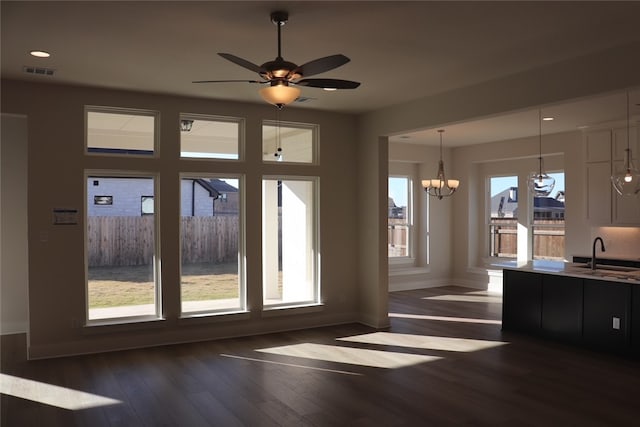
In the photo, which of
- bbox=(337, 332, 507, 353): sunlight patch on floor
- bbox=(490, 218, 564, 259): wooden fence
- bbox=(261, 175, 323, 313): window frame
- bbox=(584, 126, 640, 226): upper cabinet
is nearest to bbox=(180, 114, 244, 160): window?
bbox=(261, 175, 323, 313): window frame

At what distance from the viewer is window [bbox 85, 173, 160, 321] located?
18.9 feet

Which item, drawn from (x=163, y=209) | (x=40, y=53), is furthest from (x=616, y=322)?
(x=40, y=53)

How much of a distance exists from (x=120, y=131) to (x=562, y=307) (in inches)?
214

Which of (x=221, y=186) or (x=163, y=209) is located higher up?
(x=221, y=186)

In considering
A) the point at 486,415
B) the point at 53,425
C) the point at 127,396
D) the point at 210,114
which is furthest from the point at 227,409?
the point at 210,114

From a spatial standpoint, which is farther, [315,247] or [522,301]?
[315,247]

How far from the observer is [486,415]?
387 cm

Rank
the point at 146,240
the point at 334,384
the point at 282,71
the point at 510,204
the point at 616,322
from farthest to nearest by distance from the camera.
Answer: the point at 510,204
the point at 146,240
the point at 616,322
the point at 334,384
the point at 282,71

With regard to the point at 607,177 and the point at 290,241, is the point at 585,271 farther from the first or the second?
the point at 290,241

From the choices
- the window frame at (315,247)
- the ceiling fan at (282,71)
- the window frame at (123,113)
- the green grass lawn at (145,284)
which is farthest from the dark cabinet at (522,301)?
the window frame at (123,113)

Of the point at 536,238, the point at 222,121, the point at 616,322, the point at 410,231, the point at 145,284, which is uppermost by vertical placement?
the point at 222,121

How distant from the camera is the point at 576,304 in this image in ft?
19.1

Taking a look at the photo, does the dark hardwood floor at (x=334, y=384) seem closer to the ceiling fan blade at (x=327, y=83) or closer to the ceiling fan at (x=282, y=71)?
the ceiling fan at (x=282, y=71)

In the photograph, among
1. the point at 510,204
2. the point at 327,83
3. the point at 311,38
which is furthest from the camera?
the point at 510,204
